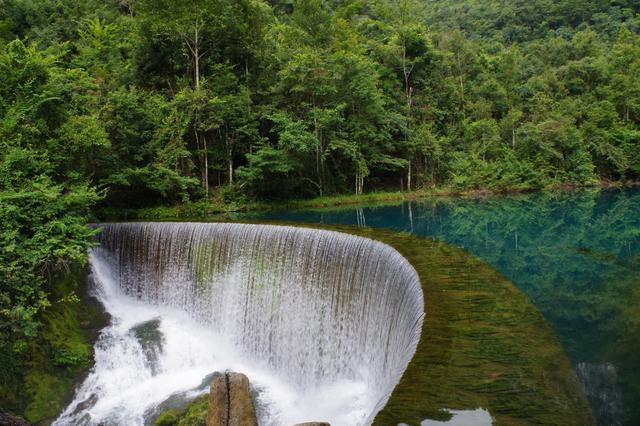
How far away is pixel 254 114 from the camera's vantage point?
18.3 m

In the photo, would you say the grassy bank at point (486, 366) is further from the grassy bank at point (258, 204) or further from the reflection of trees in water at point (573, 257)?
the grassy bank at point (258, 204)

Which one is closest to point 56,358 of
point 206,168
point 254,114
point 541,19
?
point 206,168

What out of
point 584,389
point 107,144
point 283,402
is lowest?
point 283,402

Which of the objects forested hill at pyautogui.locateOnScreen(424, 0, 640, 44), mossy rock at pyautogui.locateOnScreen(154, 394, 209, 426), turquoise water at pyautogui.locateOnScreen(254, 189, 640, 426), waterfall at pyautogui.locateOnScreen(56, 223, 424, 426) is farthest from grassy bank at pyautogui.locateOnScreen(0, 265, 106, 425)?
forested hill at pyautogui.locateOnScreen(424, 0, 640, 44)

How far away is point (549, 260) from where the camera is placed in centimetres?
988

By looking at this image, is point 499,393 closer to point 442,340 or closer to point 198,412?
point 442,340

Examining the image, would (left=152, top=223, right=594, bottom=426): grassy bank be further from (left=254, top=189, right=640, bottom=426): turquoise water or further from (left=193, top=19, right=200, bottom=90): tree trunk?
(left=193, top=19, right=200, bottom=90): tree trunk

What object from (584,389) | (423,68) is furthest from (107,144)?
(423,68)

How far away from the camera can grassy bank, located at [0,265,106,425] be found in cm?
728

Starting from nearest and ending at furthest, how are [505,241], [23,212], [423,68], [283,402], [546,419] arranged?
[546,419] → [283,402] → [23,212] → [505,241] → [423,68]

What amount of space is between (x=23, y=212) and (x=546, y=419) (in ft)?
28.8

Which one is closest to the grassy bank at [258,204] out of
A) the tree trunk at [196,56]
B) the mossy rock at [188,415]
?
the tree trunk at [196,56]

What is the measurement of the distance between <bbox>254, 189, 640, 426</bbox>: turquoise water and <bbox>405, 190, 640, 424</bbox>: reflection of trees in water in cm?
2

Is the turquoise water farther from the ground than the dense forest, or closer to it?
closer to it
